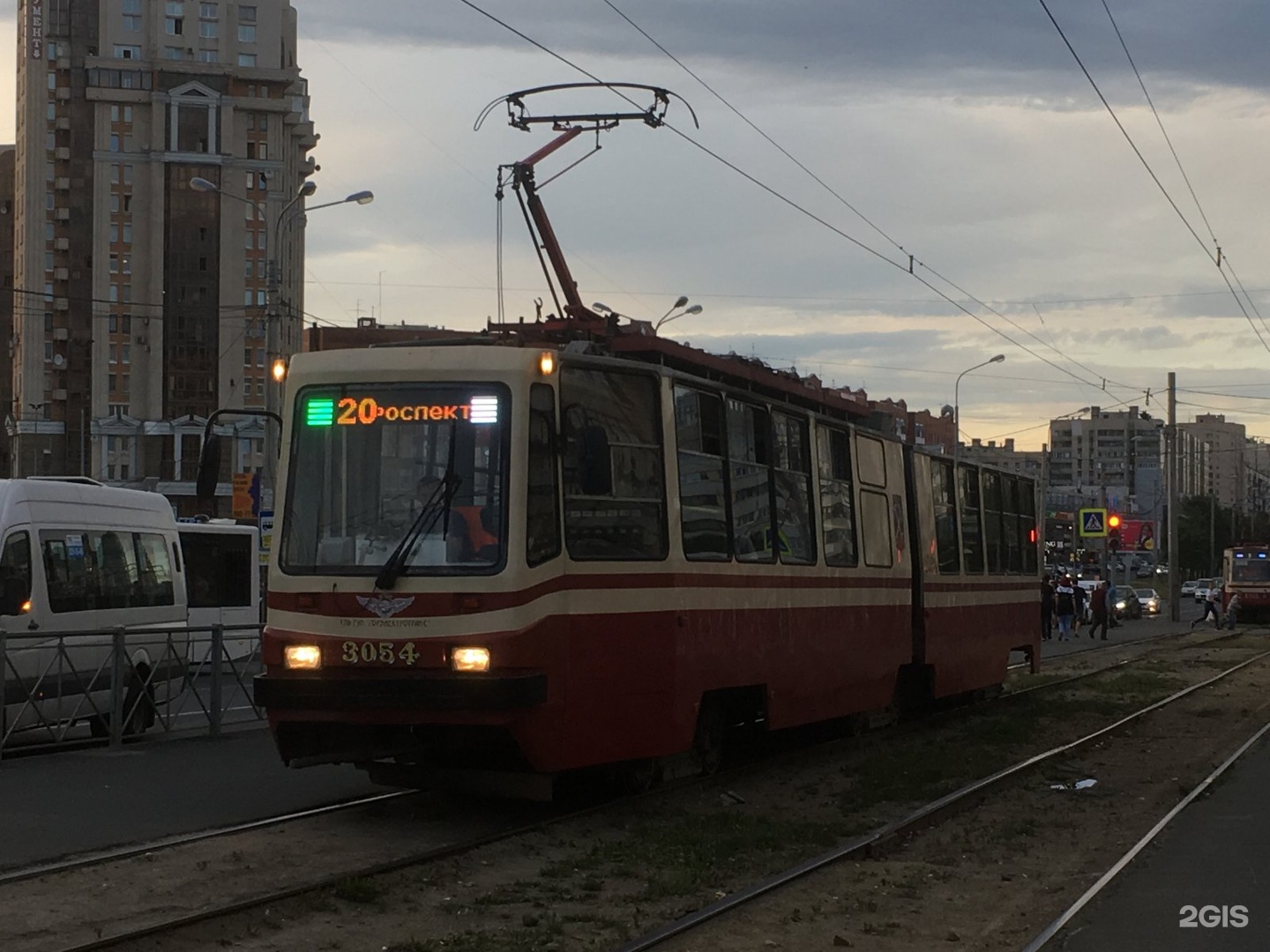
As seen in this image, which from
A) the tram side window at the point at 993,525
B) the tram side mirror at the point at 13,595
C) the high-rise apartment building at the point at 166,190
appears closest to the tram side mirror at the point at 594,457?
the tram side mirror at the point at 13,595

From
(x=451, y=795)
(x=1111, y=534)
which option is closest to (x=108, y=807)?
(x=451, y=795)

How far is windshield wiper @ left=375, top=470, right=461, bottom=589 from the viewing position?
10750 mm

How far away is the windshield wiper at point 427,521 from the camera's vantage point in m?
10.8

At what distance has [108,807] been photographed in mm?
11695

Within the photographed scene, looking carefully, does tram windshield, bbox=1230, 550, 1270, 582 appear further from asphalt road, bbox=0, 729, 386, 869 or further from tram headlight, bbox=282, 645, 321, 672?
tram headlight, bbox=282, 645, 321, 672

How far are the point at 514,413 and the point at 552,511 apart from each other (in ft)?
2.14

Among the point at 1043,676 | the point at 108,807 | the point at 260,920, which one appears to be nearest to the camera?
the point at 260,920

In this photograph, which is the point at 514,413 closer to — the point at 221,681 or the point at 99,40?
the point at 221,681

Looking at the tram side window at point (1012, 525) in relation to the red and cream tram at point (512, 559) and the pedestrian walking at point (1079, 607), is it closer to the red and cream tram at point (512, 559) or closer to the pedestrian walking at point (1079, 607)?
the red and cream tram at point (512, 559)

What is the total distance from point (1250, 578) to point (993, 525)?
38.2 metres

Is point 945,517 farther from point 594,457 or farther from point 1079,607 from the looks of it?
point 1079,607

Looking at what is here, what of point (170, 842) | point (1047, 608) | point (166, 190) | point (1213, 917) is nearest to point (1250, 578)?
point (1047, 608)

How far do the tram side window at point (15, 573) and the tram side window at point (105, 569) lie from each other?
0.26 m

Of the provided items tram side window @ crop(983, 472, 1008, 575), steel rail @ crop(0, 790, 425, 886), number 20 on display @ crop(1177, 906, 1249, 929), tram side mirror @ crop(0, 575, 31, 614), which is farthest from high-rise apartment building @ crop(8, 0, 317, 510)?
number 20 on display @ crop(1177, 906, 1249, 929)
